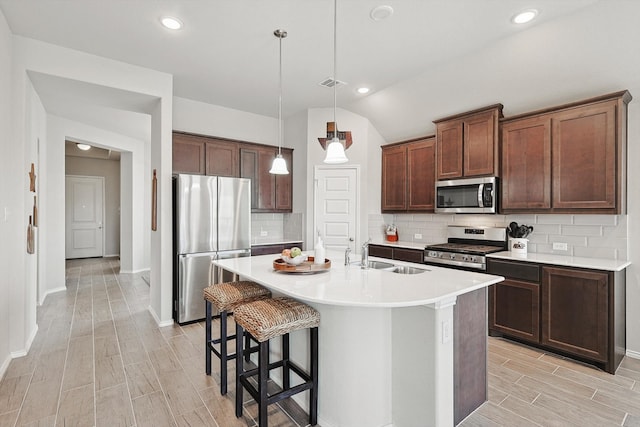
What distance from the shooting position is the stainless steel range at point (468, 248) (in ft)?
11.6

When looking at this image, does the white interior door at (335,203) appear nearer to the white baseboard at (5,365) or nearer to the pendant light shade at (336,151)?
the pendant light shade at (336,151)

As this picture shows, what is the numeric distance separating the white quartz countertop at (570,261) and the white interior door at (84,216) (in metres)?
9.74

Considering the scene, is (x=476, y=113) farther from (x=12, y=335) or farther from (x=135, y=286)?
(x=135, y=286)

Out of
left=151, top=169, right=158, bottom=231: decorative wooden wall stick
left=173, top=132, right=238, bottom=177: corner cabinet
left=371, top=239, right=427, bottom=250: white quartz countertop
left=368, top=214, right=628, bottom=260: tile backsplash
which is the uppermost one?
left=173, top=132, right=238, bottom=177: corner cabinet

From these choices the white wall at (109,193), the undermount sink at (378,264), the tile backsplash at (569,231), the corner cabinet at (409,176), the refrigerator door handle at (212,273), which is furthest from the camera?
the white wall at (109,193)

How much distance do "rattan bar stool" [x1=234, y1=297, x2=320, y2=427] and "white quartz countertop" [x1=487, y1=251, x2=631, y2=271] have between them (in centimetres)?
234

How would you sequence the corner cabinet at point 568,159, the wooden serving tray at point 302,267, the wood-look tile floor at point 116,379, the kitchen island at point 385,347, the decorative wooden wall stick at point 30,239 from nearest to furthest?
the kitchen island at point 385,347, the wood-look tile floor at point 116,379, the wooden serving tray at point 302,267, the corner cabinet at point 568,159, the decorative wooden wall stick at point 30,239

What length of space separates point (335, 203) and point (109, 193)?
7.46m

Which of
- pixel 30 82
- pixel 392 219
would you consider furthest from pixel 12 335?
pixel 392 219

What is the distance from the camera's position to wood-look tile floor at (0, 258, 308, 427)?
212cm

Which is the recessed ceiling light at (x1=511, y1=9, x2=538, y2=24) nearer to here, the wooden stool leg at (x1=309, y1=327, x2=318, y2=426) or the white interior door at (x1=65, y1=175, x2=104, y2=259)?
the wooden stool leg at (x1=309, y1=327, x2=318, y2=426)

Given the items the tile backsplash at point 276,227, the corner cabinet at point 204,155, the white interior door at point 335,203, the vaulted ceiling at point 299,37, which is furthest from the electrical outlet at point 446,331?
the corner cabinet at point 204,155

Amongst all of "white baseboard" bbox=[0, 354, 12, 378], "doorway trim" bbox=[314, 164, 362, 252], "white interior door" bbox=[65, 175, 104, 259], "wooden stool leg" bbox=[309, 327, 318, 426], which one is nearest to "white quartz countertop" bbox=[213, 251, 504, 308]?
"wooden stool leg" bbox=[309, 327, 318, 426]

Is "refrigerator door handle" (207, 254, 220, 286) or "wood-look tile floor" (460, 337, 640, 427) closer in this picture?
"wood-look tile floor" (460, 337, 640, 427)
